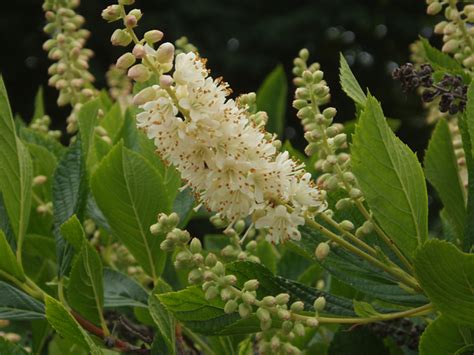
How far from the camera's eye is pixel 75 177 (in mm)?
1444

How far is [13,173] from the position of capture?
1.36 meters

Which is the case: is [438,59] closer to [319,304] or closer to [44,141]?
[319,304]

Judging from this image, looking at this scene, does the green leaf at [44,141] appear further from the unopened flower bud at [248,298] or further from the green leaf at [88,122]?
the unopened flower bud at [248,298]

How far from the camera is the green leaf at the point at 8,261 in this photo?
129 centimetres

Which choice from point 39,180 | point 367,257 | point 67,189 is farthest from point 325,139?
point 39,180

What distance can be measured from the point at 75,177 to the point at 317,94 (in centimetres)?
48

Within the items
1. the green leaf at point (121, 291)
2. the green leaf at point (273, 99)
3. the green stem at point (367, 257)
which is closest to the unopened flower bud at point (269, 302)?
the green stem at point (367, 257)

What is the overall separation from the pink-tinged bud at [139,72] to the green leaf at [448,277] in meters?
0.40

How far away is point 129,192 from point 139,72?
37cm

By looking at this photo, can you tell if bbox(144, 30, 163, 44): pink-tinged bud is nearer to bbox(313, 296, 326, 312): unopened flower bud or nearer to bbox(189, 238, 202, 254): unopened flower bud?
bbox(189, 238, 202, 254): unopened flower bud

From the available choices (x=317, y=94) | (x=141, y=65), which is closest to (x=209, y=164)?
(x=141, y=65)

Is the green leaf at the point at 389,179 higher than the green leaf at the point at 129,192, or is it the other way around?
the green leaf at the point at 389,179

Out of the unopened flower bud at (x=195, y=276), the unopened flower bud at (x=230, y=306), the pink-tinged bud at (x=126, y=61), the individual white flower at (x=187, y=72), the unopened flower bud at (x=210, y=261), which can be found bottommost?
the unopened flower bud at (x=230, y=306)

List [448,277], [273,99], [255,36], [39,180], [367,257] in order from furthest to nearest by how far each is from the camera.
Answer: [255,36] → [273,99] → [39,180] → [367,257] → [448,277]
